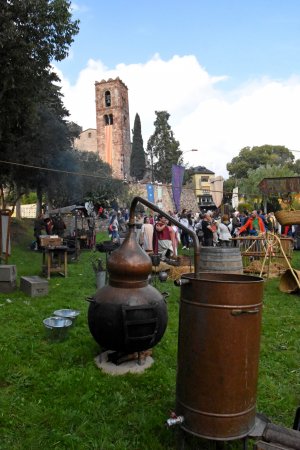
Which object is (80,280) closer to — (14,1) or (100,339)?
(100,339)

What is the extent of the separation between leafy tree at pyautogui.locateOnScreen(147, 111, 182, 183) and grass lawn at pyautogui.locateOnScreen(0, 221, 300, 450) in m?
57.7

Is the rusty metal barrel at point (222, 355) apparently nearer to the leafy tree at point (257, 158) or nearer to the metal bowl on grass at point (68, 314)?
the metal bowl on grass at point (68, 314)

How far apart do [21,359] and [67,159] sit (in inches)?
783

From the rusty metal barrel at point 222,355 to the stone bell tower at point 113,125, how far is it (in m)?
60.2

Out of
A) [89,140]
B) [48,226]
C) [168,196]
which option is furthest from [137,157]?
[48,226]

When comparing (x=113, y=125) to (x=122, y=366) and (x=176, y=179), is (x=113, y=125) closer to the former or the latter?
(x=176, y=179)

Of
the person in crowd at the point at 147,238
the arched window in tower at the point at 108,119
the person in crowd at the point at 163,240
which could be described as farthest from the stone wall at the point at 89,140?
the person in crowd at the point at 163,240

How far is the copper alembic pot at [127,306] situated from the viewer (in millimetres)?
3682

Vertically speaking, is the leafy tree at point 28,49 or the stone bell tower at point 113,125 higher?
the stone bell tower at point 113,125

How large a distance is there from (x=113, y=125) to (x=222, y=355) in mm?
65393

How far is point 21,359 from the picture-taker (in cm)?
459

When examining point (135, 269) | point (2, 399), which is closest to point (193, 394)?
point (135, 269)

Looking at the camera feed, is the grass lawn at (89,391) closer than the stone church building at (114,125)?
Yes

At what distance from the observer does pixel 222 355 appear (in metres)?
2.52
